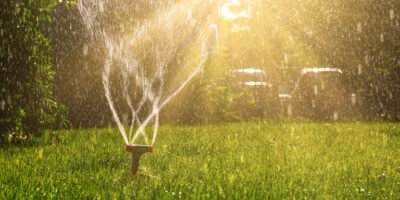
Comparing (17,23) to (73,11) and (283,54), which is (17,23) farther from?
(283,54)

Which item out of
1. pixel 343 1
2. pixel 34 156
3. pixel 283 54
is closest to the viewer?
pixel 34 156

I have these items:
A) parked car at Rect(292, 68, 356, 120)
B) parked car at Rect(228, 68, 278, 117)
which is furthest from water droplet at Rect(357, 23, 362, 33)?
parked car at Rect(228, 68, 278, 117)

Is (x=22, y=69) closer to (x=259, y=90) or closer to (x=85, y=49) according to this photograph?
(x=85, y=49)

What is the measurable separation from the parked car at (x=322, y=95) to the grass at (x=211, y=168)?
18.3 feet

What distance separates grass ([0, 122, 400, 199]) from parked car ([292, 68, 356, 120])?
559 cm

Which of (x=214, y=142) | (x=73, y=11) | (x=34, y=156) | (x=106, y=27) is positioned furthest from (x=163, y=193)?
(x=73, y=11)

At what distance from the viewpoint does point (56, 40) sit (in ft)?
31.6

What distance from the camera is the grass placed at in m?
3.52

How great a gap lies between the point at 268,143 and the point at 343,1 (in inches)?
→ 312

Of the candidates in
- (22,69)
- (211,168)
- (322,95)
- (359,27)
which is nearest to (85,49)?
(22,69)

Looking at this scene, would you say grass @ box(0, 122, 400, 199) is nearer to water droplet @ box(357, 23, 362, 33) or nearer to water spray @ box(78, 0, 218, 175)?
water spray @ box(78, 0, 218, 175)

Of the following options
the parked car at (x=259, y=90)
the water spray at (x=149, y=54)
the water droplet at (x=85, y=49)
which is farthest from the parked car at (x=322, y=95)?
the water droplet at (x=85, y=49)

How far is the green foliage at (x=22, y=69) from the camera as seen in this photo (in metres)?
5.91

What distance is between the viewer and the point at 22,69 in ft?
20.0
